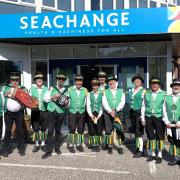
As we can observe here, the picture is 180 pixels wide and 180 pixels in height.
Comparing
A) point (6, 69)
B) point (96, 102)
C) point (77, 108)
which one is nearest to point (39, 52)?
point (6, 69)

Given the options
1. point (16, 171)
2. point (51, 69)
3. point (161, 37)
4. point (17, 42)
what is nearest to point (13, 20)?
point (17, 42)

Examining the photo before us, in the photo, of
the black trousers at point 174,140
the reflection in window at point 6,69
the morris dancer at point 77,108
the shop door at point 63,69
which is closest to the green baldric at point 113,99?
the morris dancer at point 77,108

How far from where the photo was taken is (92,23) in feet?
36.8

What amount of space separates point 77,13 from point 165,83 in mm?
3569

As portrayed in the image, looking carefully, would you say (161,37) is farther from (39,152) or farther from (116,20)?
(39,152)

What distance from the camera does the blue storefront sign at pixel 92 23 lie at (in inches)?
421

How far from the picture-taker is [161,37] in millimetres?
11961

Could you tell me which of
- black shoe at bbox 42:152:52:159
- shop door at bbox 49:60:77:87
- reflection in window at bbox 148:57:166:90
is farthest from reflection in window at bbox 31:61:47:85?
black shoe at bbox 42:152:52:159

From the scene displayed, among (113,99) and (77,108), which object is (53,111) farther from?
(113,99)

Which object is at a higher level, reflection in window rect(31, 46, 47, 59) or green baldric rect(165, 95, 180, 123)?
reflection in window rect(31, 46, 47, 59)

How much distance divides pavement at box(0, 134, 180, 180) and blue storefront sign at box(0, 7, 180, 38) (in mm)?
3314

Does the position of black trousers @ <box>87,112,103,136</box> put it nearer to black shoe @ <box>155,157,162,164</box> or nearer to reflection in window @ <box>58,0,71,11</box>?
black shoe @ <box>155,157,162,164</box>

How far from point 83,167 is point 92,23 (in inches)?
175

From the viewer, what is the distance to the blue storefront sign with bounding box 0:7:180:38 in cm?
1069
